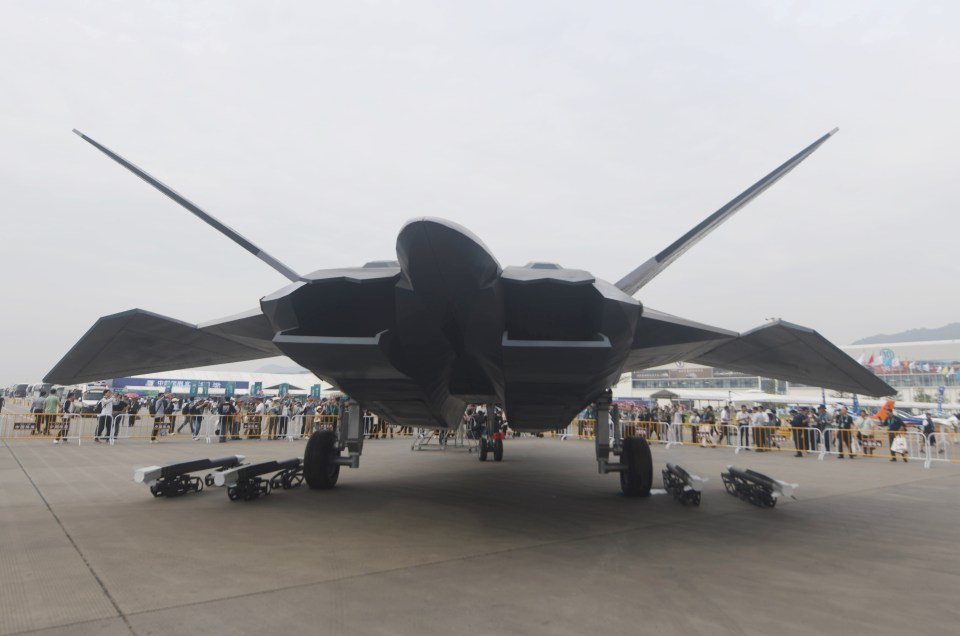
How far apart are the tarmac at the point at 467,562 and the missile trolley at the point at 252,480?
0.24 meters

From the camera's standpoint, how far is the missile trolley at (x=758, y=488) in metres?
6.40

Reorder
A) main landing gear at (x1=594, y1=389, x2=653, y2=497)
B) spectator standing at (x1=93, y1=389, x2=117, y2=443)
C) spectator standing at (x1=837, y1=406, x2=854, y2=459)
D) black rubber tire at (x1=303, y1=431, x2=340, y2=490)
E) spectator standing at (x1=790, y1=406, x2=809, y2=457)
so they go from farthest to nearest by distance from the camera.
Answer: spectator standing at (x1=93, y1=389, x2=117, y2=443)
spectator standing at (x1=790, y1=406, x2=809, y2=457)
spectator standing at (x1=837, y1=406, x2=854, y2=459)
black rubber tire at (x1=303, y1=431, x2=340, y2=490)
main landing gear at (x1=594, y1=389, x2=653, y2=497)

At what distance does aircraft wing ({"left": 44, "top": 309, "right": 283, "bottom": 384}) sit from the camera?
5.20 meters

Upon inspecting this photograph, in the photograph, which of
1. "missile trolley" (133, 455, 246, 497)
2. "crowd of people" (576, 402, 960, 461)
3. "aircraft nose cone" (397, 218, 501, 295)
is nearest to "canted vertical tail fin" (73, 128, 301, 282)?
"aircraft nose cone" (397, 218, 501, 295)

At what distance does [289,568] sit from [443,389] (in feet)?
8.96

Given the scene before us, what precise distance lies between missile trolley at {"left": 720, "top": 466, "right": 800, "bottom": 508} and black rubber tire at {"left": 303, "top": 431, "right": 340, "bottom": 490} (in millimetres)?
5817

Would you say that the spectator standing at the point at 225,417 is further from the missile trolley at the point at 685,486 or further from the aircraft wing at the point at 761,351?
the aircraft wing at the point at 761,351

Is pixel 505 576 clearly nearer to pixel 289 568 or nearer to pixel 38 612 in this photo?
pixel 289 568

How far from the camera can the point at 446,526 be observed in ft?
17.3

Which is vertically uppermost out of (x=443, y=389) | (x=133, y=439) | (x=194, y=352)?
(x=194, y=352)

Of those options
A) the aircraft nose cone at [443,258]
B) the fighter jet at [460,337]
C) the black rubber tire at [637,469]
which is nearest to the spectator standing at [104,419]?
the fighter jet at [460,337]

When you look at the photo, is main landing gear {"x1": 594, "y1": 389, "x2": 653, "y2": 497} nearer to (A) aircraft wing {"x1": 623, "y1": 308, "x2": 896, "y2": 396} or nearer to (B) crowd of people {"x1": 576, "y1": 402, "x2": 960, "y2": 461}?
(A) aircraft wing {"x1": 623, "y1": 308, "x2": 896, "y2": 396}

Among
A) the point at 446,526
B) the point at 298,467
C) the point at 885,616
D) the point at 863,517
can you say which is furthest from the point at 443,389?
the point at 863,517

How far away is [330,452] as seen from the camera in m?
7.54
